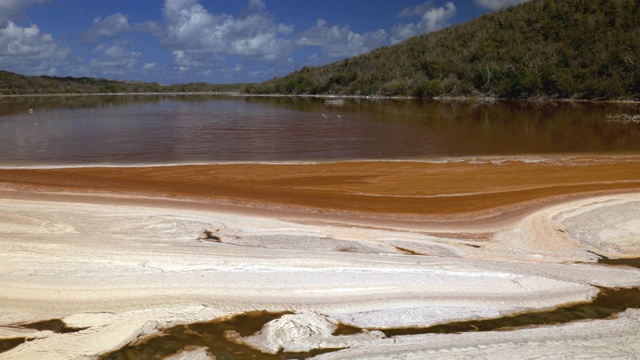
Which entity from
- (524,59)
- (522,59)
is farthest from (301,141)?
(522,59)

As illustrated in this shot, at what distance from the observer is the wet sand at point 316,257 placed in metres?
5.51

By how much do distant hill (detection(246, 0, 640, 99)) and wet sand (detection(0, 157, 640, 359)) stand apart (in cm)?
5454

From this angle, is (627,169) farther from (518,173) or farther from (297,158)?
(297,158)

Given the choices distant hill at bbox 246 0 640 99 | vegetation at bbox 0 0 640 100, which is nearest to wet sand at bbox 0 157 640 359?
distant hill at bbox 246 0 640 99

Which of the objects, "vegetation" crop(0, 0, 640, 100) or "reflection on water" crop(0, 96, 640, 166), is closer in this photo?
"reflection on water" crop(0, 96, 640, 166)

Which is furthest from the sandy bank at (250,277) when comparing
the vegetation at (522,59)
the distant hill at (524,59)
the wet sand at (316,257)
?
the vegetation at (522,59)

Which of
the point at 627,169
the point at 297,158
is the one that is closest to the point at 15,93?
the point at 297,158

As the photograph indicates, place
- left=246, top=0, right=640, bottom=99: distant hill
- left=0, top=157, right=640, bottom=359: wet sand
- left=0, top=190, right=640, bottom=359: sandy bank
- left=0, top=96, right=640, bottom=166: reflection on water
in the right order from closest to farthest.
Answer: left=0, top=157, right=640, bottom=359: wet sand
left=0, top=190, right=640, bottom=359: sandy bank
left=0, top=96, right=640, bottom=166: reflection on water
left=246, top=0, right=640, bottom=99: distant hill

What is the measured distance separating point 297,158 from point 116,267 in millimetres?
12090

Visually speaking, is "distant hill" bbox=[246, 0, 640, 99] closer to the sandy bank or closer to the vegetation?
the vegetation

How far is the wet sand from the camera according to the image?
5512mm

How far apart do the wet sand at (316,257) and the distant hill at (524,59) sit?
5454 cm

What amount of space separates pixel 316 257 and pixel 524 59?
78.7 m

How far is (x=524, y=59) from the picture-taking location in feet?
254
